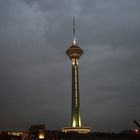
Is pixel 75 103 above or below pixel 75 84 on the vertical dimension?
below

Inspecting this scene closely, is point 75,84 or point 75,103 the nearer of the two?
point 75,103

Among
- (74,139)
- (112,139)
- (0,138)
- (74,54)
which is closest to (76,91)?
(74,54)

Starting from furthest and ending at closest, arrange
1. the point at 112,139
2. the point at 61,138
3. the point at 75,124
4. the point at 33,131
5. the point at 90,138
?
1. the point at 75,124
2. the point at 33,131
3. the point at 61,138
4. the point at 90,138
5. the point at 112,139

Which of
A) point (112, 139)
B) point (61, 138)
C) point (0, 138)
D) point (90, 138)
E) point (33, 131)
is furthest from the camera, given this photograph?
point (33, 131)

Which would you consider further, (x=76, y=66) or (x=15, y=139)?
(x=76, y=66)

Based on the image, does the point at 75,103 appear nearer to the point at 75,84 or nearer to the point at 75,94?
the point at 75,94

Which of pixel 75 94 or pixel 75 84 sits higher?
pixel 75 84

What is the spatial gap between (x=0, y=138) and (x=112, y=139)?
2958 centimetres

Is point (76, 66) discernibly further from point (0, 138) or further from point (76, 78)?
point (0, 138)

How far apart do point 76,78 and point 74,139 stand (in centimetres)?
8318

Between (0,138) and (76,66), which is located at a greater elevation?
(76,66)

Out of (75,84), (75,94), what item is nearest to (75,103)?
(75,94)

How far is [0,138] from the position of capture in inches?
3287

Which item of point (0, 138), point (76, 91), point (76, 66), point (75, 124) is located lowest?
point (0, 138)
